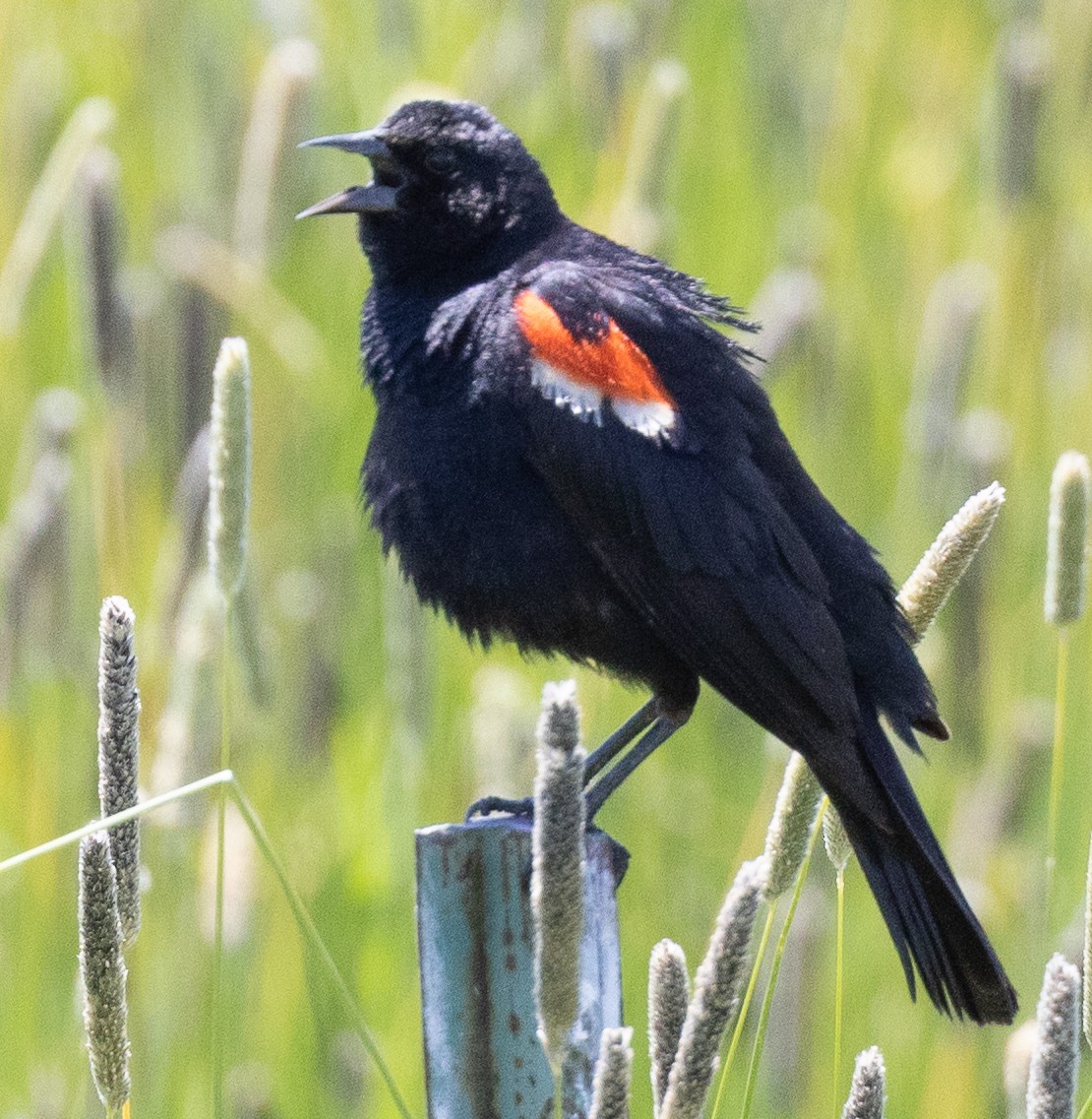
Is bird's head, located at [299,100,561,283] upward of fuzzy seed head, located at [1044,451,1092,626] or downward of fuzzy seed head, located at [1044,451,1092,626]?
upward

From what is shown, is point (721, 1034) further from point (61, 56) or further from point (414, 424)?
point (61, 56)

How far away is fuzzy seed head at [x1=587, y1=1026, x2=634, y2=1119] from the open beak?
146cm

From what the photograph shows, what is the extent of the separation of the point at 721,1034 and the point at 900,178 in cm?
261

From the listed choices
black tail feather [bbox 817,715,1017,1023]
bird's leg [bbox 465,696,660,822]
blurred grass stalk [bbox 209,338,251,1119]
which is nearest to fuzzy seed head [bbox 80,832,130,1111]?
blurred grass stalk [bbox 209,338,251,1119]

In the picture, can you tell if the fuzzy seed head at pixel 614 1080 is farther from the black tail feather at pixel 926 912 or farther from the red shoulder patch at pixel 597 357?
the red shoulder patch at pixel 597 357

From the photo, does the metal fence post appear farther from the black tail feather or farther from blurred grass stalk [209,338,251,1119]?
the black tail feather

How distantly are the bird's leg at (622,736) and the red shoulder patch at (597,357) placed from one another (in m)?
0.40

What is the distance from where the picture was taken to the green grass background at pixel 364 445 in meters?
2.21

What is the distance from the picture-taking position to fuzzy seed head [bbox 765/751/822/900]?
130cm

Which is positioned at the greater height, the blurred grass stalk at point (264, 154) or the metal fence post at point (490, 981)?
the blurred grass stalk at point (264, 154)

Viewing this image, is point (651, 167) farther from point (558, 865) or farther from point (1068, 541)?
point (558, 865)

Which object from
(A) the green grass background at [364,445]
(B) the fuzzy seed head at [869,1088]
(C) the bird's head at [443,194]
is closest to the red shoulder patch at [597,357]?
(C) the bird's head at [443,194]

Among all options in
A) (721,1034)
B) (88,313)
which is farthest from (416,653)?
(721,1034)

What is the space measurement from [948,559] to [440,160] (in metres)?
1.17
